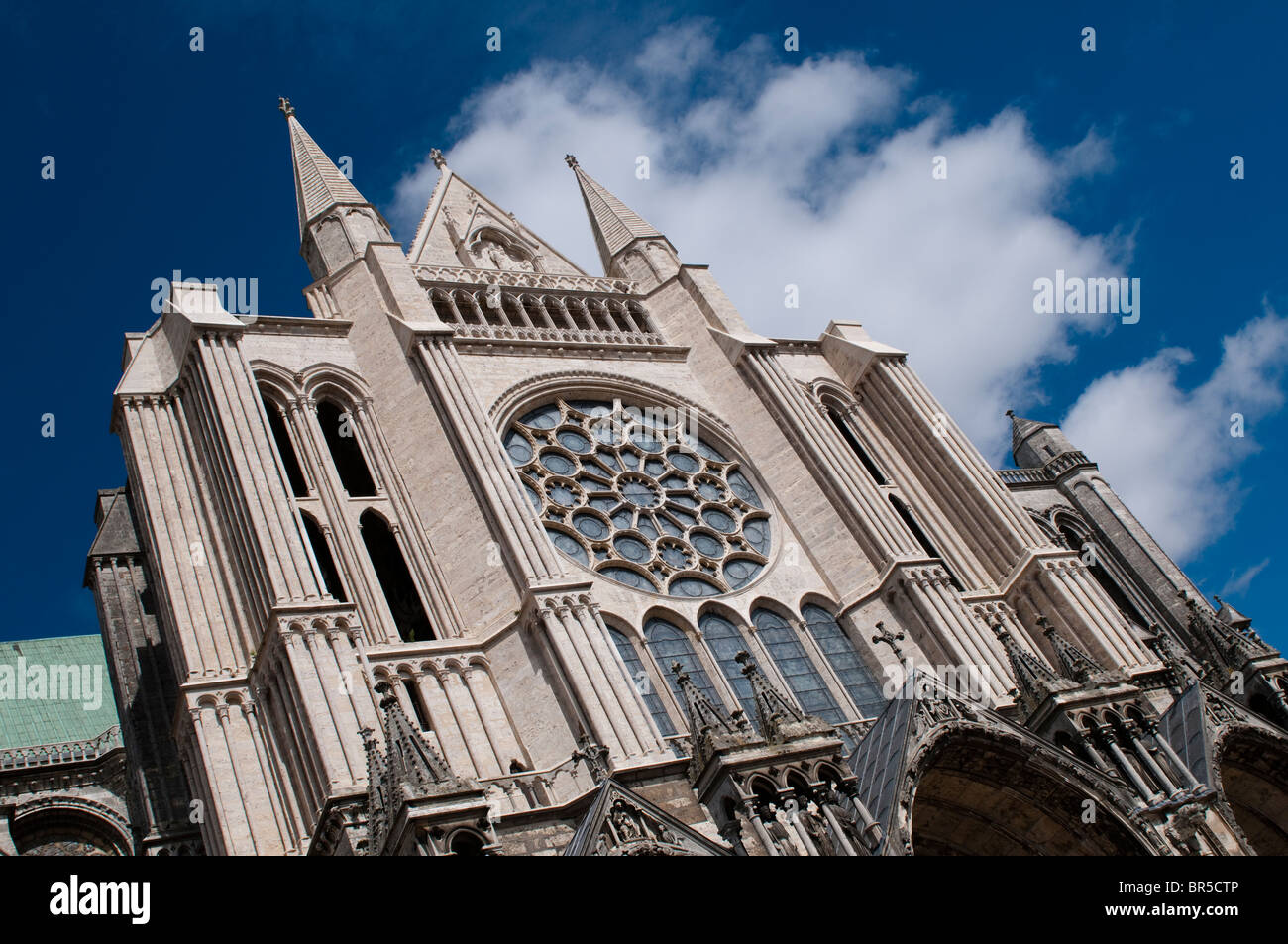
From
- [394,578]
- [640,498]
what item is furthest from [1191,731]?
[394,578]

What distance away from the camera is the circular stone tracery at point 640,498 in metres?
25.5

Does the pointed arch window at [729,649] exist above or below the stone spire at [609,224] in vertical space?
below

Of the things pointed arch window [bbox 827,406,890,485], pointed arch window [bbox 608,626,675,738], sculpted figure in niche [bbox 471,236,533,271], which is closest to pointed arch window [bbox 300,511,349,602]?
pointed arch window [bbox 608,626,675,738]

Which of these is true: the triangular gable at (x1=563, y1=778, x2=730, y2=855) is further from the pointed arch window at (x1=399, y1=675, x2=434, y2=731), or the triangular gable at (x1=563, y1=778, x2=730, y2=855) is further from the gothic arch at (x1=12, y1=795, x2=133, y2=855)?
the gothic arch at (x1=12, y1=795, x2=133, y2=855)

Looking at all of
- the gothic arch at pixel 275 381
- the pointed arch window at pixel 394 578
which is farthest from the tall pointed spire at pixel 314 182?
the pointed arch window at pixel 394 578

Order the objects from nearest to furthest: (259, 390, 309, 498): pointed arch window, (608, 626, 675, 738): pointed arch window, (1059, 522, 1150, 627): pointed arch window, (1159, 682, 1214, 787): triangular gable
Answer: (1159, 682, 1214, 787): triangular gable → (608, 626, 675, 738): pointed arch window → (259, 390, 309, 498): pointed arch window → (1059, 522, 1150, 627): pointed arch window

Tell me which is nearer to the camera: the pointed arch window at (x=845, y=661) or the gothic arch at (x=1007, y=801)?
the gothic arch at (x=1007, y=801)

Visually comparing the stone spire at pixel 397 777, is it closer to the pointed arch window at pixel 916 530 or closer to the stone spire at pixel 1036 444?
the pointed arch window at pixel 916 530

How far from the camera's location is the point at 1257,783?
76.5 feet

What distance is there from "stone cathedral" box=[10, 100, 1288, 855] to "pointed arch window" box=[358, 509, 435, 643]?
0.26ft

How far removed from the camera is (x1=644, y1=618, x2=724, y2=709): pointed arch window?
23484 millimetres

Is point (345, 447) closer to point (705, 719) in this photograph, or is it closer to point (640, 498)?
point (640, 498)

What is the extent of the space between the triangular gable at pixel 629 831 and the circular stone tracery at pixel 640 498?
7.97 m
